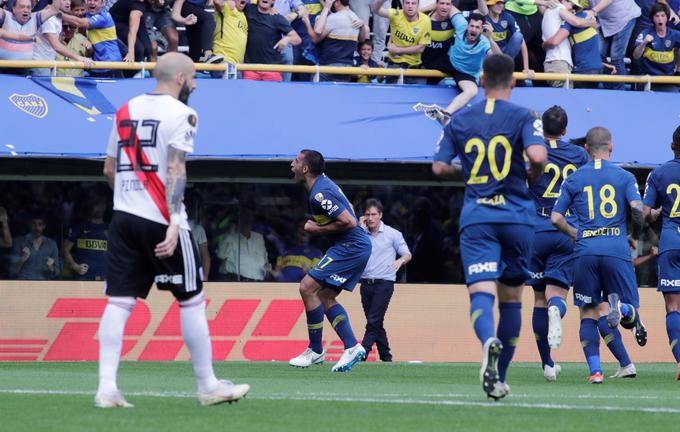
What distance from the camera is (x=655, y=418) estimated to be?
7.24m

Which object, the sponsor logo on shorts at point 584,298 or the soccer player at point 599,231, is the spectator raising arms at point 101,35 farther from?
the sponsor logo on shorts at point 584,298

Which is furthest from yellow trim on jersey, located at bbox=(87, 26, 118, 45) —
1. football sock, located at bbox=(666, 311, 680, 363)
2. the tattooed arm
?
the tattooed arm

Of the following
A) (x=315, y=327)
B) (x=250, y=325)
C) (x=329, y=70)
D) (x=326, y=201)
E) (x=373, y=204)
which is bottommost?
(x=250, y=325)

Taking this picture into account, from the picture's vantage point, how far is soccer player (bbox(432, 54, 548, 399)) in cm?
817

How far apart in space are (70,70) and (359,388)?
884 cm

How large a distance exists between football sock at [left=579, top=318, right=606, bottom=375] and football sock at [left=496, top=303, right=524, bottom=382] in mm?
2761

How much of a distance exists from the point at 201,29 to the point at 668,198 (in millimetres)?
8060

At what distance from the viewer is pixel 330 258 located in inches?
533

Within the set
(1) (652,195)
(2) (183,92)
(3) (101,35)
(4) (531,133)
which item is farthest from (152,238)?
(3) (101,35)

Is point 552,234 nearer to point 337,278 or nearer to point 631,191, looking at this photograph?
point 631,191

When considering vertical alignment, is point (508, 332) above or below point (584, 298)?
above

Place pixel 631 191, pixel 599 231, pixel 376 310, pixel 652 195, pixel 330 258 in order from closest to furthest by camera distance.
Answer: pixel 631 191
pixel 599 231
pixel 652 195
pixel 330 258
pixel 376 310

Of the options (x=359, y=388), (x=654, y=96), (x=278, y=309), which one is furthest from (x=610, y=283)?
(x=654, y=96)

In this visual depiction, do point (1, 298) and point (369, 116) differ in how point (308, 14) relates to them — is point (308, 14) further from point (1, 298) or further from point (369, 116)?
point (1, 298)
